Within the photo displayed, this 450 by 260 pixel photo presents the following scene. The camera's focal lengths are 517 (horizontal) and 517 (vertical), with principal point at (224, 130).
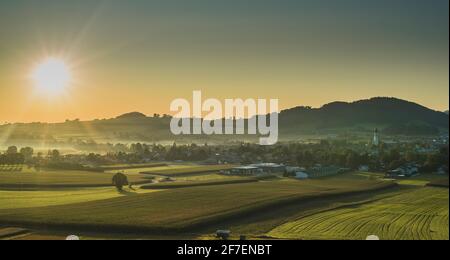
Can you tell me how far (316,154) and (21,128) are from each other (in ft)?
114

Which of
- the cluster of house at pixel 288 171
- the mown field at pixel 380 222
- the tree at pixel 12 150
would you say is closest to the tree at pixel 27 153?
the tree at pixel 12 150

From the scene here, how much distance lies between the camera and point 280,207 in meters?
23.9

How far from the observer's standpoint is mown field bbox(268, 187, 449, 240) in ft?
58.9

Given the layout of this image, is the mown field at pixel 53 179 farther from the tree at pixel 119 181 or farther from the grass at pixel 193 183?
the grass at pixel 193 183

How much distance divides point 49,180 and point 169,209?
259 inches

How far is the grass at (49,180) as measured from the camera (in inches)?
769

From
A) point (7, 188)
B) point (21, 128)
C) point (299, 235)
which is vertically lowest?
point (299, 235)

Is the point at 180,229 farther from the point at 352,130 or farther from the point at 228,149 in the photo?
the point at 352,130

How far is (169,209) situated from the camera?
858 inches

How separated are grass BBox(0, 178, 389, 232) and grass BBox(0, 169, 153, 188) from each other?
1.39 meters

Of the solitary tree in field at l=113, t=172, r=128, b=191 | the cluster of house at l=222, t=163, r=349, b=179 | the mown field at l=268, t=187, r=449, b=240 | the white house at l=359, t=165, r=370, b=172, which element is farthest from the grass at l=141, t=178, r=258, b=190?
the white house at l=359, t=165, r=370, b=172

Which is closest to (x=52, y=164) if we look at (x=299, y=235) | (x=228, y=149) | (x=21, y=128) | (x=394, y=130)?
(x=21, y=128)
